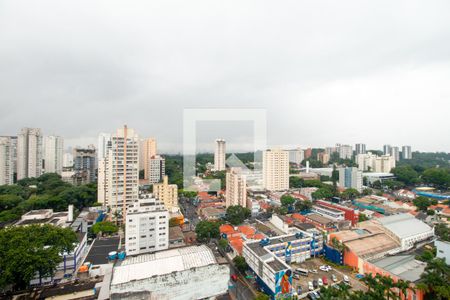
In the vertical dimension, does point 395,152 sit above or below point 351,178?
above

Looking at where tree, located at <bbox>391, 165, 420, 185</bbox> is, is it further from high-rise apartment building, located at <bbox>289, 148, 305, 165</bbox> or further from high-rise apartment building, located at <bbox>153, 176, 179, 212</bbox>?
high-rise apartment building, located at <bbox>153, 176, 179, 212</bbox>

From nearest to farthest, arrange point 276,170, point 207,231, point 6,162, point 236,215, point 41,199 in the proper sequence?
point 207,231, point 236,215, point 41,199, point 6,162, point 276,170

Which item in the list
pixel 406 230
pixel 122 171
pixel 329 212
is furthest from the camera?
pixel 122 171

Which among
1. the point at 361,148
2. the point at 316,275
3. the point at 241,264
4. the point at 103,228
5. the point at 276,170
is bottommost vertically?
the point at 316,275

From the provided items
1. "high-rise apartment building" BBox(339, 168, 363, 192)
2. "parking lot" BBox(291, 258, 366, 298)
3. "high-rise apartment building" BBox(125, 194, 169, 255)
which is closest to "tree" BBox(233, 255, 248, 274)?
"parking lot" BBox(291, 258, 366, 298)

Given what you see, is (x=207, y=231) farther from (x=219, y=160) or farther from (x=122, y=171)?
(x=219, y=160)

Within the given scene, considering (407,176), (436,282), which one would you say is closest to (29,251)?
(436,282)
